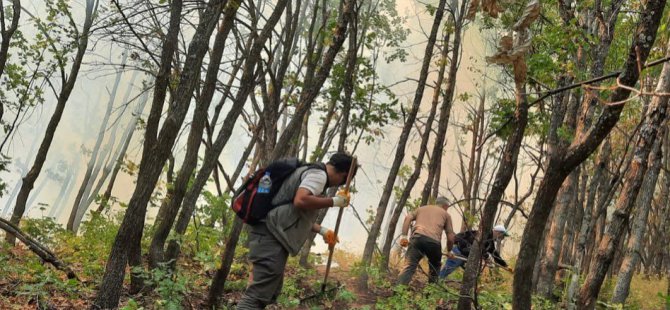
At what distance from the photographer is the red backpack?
477 centimetres

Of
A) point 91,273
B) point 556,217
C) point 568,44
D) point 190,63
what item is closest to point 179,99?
point 190,63

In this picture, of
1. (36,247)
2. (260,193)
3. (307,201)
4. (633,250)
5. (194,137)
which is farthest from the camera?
(633,250)

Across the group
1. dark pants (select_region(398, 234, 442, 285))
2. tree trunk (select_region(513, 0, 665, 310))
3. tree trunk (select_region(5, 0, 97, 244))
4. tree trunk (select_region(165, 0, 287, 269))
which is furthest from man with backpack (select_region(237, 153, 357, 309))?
tree trunk (select_region(5, 0, 97, 244))

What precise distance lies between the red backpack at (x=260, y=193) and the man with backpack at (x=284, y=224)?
0.09 feet

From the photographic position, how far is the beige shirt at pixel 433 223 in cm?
906

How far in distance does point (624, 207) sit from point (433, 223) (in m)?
4.00

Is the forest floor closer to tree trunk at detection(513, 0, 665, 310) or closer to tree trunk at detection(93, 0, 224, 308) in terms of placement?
tree trunk at detection(93, 0, 224, 308)

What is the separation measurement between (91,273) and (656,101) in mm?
6344

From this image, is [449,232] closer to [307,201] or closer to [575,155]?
[307,201]

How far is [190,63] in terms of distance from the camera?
5.59m

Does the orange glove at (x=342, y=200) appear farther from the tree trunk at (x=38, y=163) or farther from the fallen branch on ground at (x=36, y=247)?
the tree trunk at (x=38, y=163)

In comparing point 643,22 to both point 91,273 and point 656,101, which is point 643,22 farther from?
point 91,273

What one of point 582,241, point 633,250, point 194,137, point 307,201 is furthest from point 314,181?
point 633,250

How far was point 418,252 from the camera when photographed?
9.08 meters
